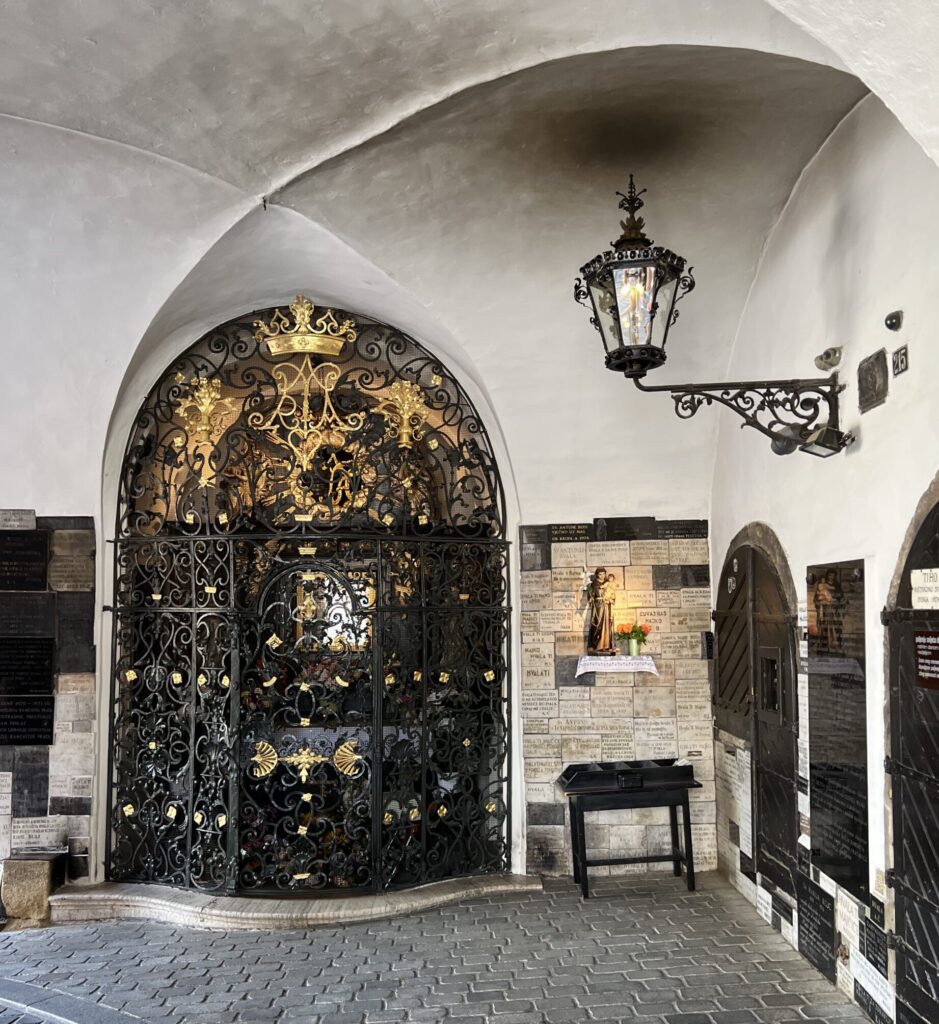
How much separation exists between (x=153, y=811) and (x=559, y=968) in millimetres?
2942

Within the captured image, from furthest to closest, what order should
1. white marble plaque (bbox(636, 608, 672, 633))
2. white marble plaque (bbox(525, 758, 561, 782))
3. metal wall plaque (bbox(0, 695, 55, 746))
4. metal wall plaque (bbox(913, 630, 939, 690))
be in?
white marble plaque (bbox(636, 608, 672, 633)) → white marble plaque (bbox(525, 758, 561, 782)) → metal wall plaque (bbox(0, 695, 55, 746)) → metal wall plaque (bbox(913, 630, 939, 690))

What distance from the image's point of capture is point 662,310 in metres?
4.21

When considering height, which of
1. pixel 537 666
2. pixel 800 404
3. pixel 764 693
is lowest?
pixel 764 693

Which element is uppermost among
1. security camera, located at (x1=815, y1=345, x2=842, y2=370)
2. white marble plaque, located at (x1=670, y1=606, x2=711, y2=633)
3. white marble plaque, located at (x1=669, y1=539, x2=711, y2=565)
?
security camera, located at (x1=815, y1=345, x2=842, y2=370)

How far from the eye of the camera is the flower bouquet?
20.4 ft

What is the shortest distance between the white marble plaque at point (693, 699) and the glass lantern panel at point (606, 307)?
2.94m

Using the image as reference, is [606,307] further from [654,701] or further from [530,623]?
[654,701]

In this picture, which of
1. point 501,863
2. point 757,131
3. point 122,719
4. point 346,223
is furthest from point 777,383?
point 122,719

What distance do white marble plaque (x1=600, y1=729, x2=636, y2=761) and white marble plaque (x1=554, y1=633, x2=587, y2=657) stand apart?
58cm

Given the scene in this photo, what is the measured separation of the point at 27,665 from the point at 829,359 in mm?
5176

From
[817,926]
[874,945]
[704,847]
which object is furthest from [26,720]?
[874,945]

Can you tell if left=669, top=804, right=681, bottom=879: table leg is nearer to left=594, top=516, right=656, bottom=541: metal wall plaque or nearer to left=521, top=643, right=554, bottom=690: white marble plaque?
left=521, top=643, right=554, bottom=690: white marble plaque

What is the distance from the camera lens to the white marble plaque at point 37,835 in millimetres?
6066

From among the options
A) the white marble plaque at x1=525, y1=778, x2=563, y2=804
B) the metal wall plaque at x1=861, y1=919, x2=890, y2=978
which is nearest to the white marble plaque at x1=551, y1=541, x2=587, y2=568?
the white marble plaque at x1=525, y1=778, x2=563, y2=804
